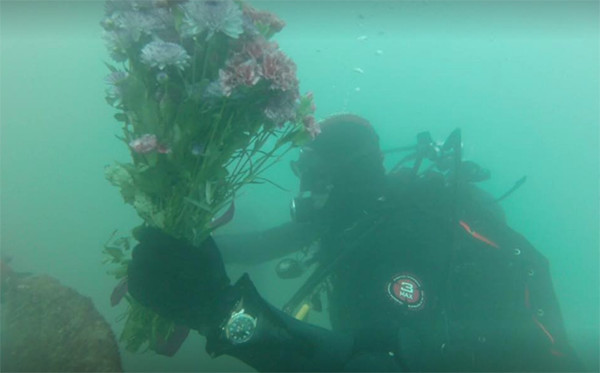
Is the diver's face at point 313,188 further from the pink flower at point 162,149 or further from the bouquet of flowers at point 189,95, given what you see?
the pink flower at point 162,149

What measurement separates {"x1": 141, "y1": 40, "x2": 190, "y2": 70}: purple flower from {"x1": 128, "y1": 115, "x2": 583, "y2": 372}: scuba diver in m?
1.21

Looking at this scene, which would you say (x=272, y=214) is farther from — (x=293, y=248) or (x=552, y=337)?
(x=552, y=337)

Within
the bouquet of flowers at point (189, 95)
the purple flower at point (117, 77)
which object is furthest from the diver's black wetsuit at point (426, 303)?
the purple flower at point (117, 77)

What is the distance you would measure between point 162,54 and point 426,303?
11.6 feet

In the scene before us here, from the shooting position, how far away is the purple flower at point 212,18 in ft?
7.15

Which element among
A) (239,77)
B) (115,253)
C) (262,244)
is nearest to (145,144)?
(239,77)

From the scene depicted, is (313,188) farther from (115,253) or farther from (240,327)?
(115,253)

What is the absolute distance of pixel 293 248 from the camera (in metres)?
6.71

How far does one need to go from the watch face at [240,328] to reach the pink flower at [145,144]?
154cm

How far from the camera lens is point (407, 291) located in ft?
13.4

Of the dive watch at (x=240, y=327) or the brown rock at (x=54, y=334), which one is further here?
the brown rock at (x=54, y=334)

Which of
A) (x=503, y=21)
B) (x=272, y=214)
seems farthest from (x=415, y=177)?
(x=272, y=214)

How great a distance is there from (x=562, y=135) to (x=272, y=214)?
4979 centimetres

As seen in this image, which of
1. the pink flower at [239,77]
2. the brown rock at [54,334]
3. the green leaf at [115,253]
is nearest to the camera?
the pink flower at [239,77]
